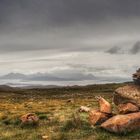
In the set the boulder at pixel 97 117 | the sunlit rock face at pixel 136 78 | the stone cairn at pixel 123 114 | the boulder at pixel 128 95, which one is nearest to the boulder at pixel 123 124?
the stone cairn at pixel 123 114

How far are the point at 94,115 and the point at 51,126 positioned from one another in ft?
14.4

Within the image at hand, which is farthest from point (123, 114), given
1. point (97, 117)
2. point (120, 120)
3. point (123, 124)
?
point (123, 124)

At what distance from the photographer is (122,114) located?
32469 millimetres

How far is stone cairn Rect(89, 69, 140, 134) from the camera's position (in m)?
29.1

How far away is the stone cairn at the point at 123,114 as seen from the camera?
1148 inches

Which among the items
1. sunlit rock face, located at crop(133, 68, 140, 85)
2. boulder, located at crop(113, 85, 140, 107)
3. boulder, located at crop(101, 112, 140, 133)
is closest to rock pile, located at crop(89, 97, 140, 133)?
boulder, located at crop(101, 112, 140, 133)

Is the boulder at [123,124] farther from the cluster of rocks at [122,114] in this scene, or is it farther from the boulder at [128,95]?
the boulder at [128,95]

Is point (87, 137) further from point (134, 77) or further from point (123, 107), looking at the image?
point (134, 77)

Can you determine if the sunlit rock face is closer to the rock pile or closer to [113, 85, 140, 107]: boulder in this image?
[113, 85, 140, 107]: boulder

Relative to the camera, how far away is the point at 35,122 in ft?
116

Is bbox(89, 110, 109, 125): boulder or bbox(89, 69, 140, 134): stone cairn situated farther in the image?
bbox(89, 110, 109, 125): boulder

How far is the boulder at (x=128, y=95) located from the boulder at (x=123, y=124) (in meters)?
7.16

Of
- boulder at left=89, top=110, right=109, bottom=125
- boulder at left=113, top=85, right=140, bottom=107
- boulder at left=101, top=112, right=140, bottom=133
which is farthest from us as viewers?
boulder at left=113, top=85, right=140, bottom=107

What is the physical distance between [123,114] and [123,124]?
3.38m
